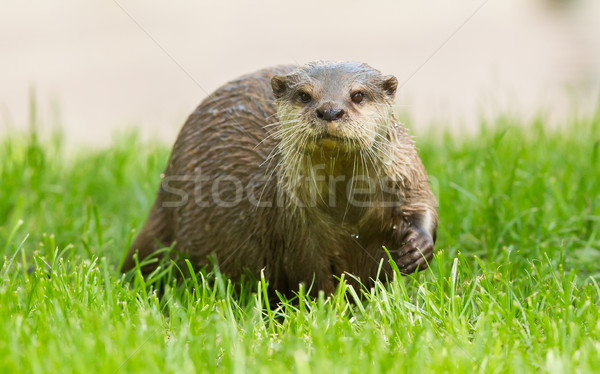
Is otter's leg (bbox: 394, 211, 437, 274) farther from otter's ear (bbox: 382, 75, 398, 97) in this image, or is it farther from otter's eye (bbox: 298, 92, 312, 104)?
otter's eye (bbox: 298, 92, 312, 104)

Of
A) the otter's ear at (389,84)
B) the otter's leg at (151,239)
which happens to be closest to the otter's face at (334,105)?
the otter's ear at (389,84)

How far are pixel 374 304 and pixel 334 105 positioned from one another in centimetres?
60

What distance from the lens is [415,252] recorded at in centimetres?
274

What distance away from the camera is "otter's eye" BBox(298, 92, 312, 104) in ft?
8.79

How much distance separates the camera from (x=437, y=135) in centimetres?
473

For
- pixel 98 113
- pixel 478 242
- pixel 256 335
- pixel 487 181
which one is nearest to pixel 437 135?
pixel 487 181

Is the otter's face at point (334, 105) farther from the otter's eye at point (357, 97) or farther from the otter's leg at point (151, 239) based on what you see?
the otter's leg at point (151, 239)

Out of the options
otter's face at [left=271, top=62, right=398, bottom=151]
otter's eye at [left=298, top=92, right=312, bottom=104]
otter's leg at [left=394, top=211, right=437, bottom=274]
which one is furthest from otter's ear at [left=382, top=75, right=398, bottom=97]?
otter's leg at [left=394, top=211, right=437, bottom=274]

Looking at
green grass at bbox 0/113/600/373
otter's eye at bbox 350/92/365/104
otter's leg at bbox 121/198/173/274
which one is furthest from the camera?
otter's leg at bbox 121/198/173/274

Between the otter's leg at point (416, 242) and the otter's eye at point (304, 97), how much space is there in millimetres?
541

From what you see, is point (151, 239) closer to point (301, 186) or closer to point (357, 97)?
point (301, 186)

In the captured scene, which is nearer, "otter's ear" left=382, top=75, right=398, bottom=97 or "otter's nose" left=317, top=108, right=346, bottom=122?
"otter's nose" left=317, top=108, right=346, bottom=122

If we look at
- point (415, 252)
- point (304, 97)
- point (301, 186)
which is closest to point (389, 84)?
point (304, 97)

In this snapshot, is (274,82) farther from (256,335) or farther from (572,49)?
(572,49)
